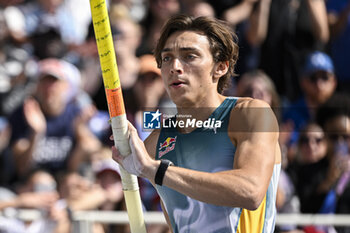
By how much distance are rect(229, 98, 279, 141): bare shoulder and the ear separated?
229mm

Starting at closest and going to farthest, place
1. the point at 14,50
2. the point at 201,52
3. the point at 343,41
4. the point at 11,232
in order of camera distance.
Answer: the point at 201,52 < the point at 11,232 < the point at 343,41 < the point at 14,50

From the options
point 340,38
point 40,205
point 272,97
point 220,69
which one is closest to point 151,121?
point 220,69

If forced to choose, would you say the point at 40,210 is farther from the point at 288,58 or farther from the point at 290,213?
the point at 288,58

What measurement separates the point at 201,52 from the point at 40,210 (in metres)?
3.25

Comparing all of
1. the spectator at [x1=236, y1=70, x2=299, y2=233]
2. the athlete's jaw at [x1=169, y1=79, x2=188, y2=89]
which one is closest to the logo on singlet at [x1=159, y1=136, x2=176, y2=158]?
the athlete's jaw at [x1=169, y1=79, x2=188, y2=89]

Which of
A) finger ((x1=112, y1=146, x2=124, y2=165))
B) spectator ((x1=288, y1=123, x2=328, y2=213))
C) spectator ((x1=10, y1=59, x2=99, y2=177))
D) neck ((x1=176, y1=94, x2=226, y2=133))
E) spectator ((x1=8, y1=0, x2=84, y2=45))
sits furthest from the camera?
spectator ((x1=8, y1=0, x2=84, y2=45))

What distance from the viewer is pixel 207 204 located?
306cm

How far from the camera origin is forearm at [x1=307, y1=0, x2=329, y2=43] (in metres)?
6.40

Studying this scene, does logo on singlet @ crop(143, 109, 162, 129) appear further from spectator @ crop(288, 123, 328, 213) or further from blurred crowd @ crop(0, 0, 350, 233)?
spectator @ crop(288, 123, 328, 213)

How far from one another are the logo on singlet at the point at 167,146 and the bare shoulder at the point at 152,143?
7 cm

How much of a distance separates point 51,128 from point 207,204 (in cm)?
369

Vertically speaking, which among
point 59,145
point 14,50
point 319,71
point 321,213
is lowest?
point 321,213

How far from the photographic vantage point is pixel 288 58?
6250 millimetres

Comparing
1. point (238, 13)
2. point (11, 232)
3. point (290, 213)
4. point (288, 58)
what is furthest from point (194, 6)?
point (11, 232)
